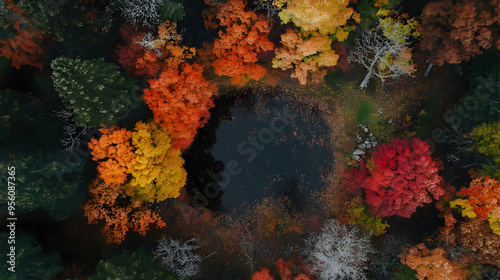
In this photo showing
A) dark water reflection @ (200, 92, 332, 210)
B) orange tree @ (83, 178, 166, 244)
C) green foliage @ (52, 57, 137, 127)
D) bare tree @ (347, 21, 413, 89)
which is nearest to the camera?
green foliage @ (52, 57, 137, 127)

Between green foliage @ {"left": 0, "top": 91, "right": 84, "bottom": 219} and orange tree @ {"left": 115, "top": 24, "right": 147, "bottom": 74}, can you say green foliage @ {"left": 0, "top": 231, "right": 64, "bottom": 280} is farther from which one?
orange tree @ {"left": 115, "top": 24, "right": 147, "bottom": 74}

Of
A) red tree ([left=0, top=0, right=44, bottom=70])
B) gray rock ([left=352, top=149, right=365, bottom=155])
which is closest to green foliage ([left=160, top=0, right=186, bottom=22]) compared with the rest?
red tree ([left=0, top=0, right=44, bottom=70])

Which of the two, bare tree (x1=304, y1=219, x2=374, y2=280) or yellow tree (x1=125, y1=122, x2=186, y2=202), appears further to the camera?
bare tree (x1=304, y1=219, x2=374, y2=280)

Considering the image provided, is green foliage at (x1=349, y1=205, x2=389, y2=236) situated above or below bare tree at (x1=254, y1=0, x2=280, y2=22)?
below

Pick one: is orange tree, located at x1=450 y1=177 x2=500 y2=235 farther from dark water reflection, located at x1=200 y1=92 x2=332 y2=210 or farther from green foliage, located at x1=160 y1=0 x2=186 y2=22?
green foliage, located at x1=160 y1=0 x2=186 y2=22

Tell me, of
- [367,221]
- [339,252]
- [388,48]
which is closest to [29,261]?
[339,252]

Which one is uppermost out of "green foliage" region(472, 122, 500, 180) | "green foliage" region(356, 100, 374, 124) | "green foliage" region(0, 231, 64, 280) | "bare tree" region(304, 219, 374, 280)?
"green foliage" region(472, 122, 500, 180)

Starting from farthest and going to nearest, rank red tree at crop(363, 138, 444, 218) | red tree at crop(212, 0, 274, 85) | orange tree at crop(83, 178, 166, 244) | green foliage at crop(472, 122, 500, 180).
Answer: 1. orange tree at crop(83, 178, 166, 244)
2. red tree at crop(212, 0, 274, 85)
3. green foliage at crop(472, 122, 500, 180)
4. red tree at crop(363, 138, 444, 218)
